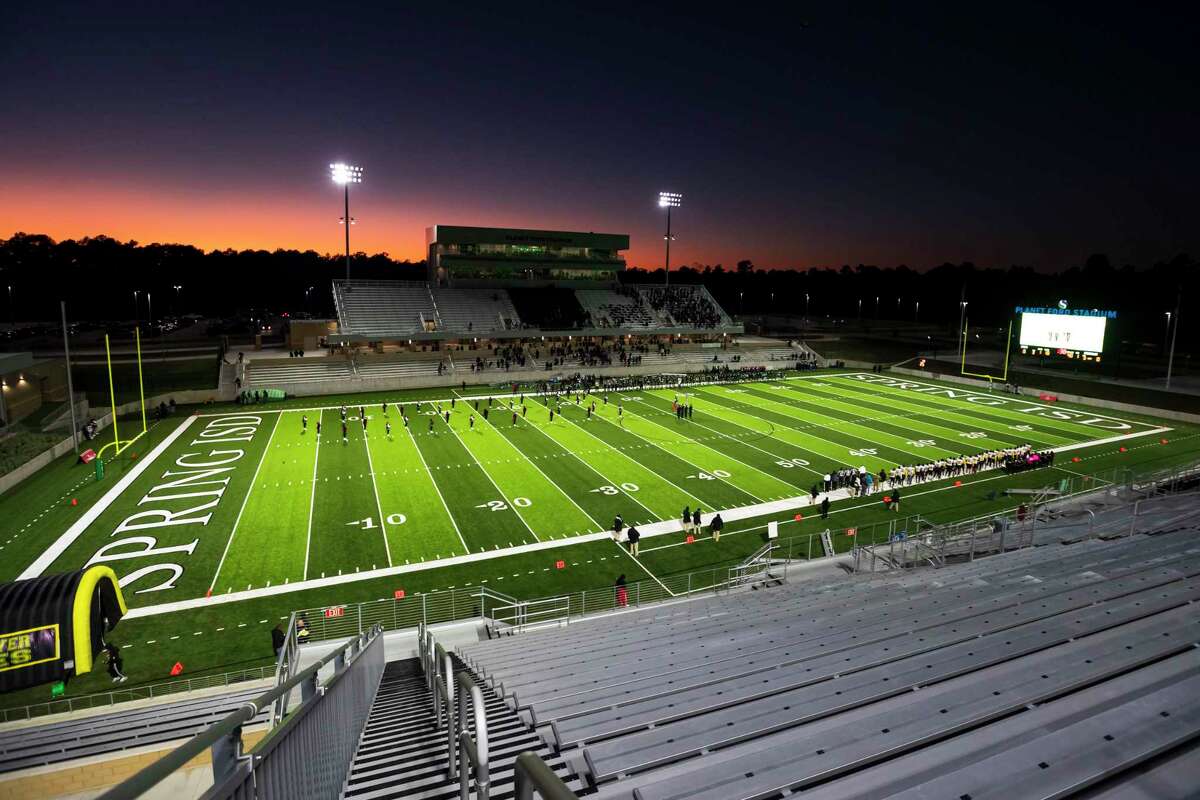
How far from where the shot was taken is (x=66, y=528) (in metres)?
19.6

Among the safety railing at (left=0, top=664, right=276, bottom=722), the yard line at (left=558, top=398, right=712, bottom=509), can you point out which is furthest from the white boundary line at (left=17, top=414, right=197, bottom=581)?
the yard line at (left=558, top=398, right=712, bottom=509)

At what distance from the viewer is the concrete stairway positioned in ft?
12.5

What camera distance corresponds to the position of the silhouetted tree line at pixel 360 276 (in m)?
86.9

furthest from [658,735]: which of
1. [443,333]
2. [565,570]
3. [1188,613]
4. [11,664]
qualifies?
[443,333]

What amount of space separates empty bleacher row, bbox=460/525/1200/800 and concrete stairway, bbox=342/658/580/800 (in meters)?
0.17

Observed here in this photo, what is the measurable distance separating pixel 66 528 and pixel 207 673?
10.9m

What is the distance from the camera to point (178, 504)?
21750 mm

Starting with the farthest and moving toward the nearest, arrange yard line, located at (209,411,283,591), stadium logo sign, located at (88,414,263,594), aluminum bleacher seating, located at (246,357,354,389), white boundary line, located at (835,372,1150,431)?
aluminum bleacher seating, located at (246,357,354,389), white boundary line, located at (835,372,1150,431), stadium logo sign, located at (88,414,263,594), yard line, located at (209,411,283,591)

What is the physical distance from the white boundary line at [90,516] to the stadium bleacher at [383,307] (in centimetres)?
2268

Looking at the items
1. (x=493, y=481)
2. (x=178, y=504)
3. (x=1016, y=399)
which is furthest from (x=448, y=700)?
(x=1016, y=399)

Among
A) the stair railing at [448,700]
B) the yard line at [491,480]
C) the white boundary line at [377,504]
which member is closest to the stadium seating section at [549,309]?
the yard line at [491,480]

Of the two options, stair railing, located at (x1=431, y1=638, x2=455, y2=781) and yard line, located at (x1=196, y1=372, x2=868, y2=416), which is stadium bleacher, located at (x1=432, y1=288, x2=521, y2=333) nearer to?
yard line, located at (x1=196, y1=372, x2=868, y2=416)

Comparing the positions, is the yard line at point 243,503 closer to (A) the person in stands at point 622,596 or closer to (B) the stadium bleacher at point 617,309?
(A) the person in stands at point 622,596

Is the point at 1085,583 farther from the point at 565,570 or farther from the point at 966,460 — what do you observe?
the point at 966,460
